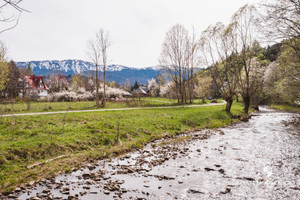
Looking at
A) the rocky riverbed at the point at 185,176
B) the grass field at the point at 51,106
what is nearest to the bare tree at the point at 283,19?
the rocky riverbed at the point at 185,176

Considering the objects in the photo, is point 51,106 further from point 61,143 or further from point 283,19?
point 283,19

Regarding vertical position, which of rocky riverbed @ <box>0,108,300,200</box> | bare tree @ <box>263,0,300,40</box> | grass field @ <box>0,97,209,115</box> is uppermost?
bare tree @ <box>263,0,300,40</box>

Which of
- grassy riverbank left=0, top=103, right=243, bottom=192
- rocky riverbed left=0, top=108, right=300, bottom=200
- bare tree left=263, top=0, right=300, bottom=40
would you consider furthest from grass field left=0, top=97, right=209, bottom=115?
bare tree left=263, top=0, right=300, bottom=40

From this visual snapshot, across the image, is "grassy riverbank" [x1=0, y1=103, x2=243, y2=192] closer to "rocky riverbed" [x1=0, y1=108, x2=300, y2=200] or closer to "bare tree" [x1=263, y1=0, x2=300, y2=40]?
"rocky riverbed" [x1=0, y1=108, x2=300, y2=200]

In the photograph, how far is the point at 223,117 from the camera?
84.0 feet

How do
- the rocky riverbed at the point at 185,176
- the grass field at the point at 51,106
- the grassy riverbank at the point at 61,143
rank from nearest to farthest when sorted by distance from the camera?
the rocky riverbed at the point at 185,176, the grassy riverbank at the point at 61,143, the grass field at the point at 51,106

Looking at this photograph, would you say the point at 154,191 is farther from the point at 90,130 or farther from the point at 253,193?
the point at 90,130

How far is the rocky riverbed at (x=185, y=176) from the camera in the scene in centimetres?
643

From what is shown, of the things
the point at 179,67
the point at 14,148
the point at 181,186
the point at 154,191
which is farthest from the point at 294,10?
the point at 179,67

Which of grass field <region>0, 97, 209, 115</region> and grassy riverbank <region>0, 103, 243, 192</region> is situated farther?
grass field <region>0, 97, 209, 115</region>

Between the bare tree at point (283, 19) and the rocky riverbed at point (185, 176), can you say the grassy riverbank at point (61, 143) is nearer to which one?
the rocky riverbed at point (185, 176)

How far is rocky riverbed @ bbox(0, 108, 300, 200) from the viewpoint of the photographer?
6.43 meters

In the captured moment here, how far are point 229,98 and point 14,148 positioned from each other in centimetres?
2807

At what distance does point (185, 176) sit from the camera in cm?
786
